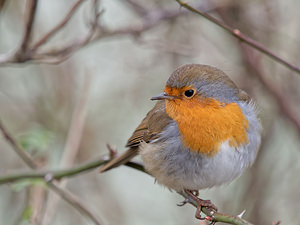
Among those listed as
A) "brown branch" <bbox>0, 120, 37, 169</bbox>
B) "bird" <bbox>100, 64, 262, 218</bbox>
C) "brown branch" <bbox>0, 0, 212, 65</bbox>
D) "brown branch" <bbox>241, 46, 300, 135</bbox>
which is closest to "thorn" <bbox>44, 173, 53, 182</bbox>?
"brown branch" <bbox>0, 120, 37, 169</bbox>

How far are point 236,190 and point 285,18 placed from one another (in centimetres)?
180

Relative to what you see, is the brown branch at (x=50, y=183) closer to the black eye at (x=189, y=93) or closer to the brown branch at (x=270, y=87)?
the black eye at (x=189, y=93)

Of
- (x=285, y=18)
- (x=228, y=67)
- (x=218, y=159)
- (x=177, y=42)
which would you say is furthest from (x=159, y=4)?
(x=218, y=159)

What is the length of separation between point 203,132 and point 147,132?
2.30 feet

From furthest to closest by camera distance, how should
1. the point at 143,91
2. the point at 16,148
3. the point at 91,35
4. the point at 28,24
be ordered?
the point at 143,91 → the point at 91,35 → the point at 16,148 → the point at 28,24

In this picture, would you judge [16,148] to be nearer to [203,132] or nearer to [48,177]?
[48,177]

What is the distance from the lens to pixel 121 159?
3668 millimetres

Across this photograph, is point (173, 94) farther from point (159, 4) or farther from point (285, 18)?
point (285, 18)

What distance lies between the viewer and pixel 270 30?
15.4ft

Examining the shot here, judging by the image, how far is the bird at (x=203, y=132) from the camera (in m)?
3.19

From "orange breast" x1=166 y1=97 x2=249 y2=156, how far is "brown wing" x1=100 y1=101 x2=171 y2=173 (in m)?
0.25

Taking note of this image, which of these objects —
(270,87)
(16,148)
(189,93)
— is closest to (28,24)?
(16,148)

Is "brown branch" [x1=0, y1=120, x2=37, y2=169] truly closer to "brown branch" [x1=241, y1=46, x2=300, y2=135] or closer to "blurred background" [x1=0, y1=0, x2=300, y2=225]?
"blurred background" [x1=0, y1=0, x2=300, y2=225]

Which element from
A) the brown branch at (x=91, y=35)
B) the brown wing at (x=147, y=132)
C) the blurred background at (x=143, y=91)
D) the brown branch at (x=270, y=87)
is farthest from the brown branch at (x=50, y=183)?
the brown branch at (x=270, y=87)
